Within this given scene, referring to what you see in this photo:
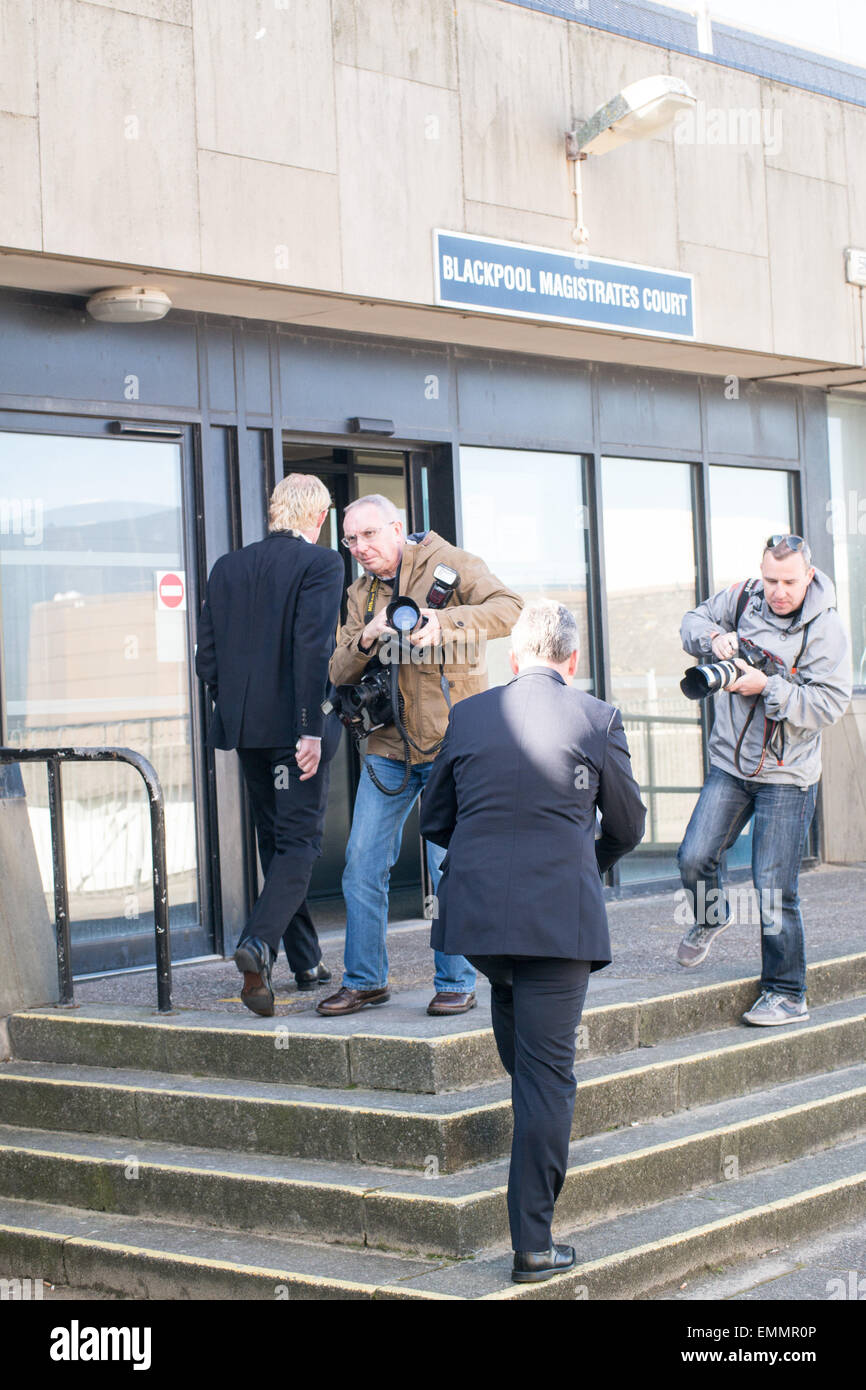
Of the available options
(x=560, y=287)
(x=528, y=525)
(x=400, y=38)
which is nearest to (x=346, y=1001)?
(x=528, y=525)

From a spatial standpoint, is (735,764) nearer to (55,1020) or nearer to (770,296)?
(55,1020)

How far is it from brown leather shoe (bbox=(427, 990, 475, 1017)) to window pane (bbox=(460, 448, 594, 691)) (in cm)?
356

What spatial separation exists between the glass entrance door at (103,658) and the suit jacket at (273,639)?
1473 mm

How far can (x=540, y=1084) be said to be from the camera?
13.6 feet

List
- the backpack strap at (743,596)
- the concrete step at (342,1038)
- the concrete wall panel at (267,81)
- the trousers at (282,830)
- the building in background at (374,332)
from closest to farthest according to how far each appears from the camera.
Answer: the concrete step at (342,1038)
the trousers at (282,830)
the backpack strap at (743,596)
the building in background at (374,332)
the concrete wall panel at (267,81)

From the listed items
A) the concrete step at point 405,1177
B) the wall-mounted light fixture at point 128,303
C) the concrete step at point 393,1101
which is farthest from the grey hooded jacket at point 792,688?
the wall-mounted light fixture at point 128,303

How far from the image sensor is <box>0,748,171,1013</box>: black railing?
583 cm

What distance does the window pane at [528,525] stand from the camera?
895 centimetres

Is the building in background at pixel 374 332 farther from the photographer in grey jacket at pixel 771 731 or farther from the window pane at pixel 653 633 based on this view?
the photographer in grey jacket at pixel 771 731

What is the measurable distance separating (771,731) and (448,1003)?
1.67 meters

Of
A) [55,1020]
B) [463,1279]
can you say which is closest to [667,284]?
[55,1020]

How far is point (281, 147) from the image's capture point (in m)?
7.32

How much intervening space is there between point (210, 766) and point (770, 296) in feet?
15.1

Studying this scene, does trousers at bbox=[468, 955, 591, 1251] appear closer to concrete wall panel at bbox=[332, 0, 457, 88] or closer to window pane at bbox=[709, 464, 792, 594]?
concrete wall panel at bbox=[332, 0, 457, 88]
